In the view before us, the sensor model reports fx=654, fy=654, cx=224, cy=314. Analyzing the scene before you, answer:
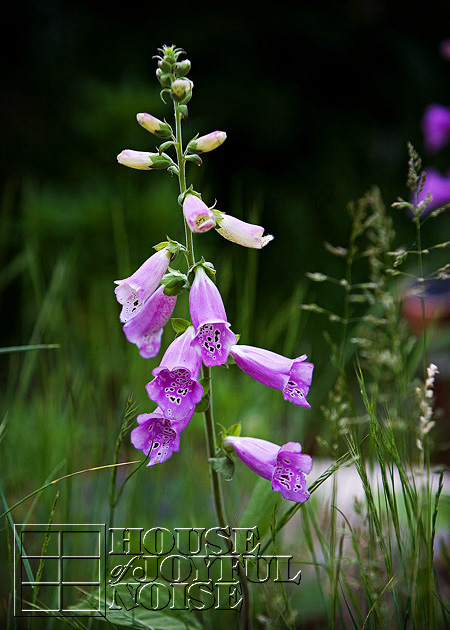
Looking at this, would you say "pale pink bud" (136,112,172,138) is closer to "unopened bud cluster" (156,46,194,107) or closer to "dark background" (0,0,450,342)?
"unopened bud cluster" (156,46,194,107)

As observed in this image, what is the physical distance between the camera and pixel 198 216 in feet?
2.73

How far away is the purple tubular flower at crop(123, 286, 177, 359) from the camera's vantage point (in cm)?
94

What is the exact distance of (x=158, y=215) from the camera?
9.56ft

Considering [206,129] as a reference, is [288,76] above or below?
above

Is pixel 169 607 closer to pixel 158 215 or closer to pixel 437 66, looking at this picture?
pixel 158 215

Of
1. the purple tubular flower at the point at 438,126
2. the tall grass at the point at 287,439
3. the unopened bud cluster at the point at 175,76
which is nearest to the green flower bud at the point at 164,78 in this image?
the unopened bud cluster at the point at 175,76

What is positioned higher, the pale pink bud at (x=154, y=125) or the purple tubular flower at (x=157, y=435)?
the pale pink bud at (x=154, y=125)

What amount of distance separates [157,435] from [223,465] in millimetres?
100

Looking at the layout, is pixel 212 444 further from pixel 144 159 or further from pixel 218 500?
pixel 144 159

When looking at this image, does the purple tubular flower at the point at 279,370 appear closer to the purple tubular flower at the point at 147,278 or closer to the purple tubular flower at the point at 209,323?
the purple tubular flower at the point at 209,323

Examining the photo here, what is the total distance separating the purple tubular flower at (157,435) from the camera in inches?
32.6

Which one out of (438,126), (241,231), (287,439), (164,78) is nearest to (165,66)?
(164,78)

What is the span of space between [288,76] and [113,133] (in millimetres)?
1371

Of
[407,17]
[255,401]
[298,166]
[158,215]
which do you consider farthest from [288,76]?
[255,401]
